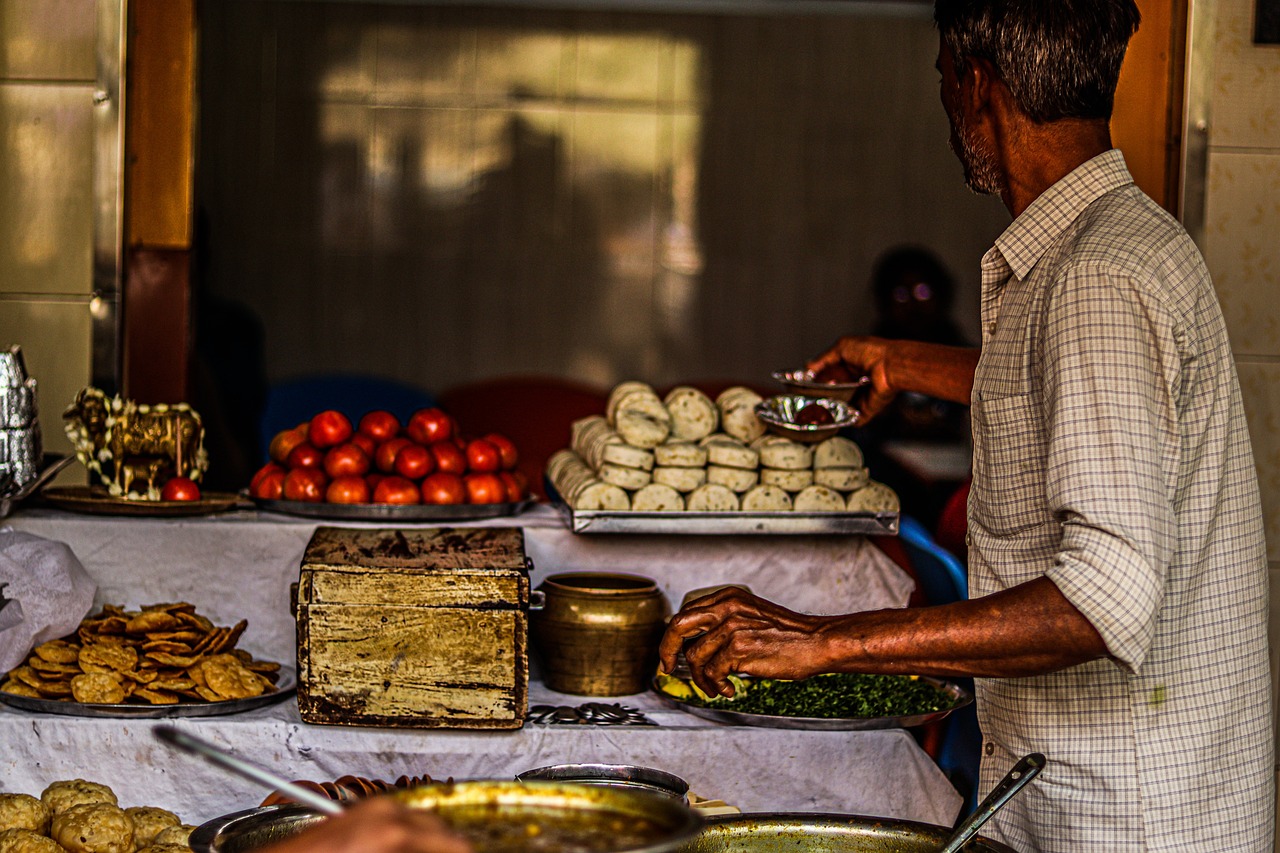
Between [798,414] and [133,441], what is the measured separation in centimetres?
157

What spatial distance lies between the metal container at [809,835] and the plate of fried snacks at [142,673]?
4.46ft

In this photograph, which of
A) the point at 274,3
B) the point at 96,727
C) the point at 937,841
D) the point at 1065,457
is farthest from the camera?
the point at 274,3

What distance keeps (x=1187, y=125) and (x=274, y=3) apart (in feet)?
15.7

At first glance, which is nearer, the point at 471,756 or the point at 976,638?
the point at 976,638

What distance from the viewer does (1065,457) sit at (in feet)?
5.01

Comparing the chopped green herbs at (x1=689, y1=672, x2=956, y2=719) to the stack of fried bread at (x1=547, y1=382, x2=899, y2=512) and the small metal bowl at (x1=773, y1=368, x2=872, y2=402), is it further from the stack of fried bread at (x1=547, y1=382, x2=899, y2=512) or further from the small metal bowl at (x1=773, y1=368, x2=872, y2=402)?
the small metal bowl at (x1=773, y1=368, x2=872, y2=402)

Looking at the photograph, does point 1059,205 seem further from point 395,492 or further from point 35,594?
point 35,594

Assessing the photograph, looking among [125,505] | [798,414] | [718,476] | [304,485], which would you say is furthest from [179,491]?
[798,414]

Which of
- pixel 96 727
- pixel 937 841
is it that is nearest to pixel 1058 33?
pixel 937 841

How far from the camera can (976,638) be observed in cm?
155

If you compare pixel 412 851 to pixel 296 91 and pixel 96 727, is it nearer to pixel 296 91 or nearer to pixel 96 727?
pixel 96 727

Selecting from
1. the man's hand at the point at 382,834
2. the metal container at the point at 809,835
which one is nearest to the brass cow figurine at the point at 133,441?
the metal container at the point at 809,835

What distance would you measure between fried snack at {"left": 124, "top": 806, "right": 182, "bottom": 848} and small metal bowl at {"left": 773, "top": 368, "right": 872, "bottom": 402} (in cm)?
145

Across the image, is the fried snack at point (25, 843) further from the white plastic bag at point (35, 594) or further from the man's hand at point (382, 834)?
the man's hand at point (382, 834)
